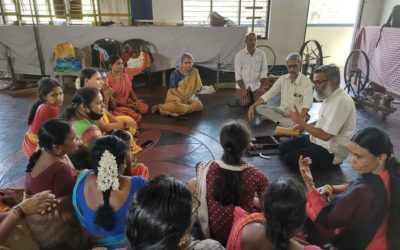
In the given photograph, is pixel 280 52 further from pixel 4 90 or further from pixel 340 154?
pixel 4 90

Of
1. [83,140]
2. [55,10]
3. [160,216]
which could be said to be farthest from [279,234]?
[55,10]

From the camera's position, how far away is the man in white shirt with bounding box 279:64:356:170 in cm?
256

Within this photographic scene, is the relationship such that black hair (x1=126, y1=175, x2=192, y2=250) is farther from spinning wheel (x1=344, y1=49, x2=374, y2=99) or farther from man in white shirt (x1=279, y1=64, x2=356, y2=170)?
spinning wheel (x1=344, y1=49, x2=374, y2=99)

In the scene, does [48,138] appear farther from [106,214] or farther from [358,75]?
[358,75]

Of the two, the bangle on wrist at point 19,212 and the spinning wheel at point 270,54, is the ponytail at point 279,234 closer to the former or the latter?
the bangle on wrist at point 19,212

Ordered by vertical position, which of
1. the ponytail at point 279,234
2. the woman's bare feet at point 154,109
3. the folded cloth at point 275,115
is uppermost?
the ponytail at point 279,234

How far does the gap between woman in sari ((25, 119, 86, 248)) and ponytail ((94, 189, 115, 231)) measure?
305 millimetres

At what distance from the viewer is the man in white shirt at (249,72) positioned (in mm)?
5059

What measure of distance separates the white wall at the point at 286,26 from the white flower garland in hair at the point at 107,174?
6.62 metres

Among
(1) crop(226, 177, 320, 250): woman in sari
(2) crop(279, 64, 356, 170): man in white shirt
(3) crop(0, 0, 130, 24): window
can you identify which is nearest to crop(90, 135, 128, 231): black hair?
(1) crop(226, 177, 320, 250): woman in sari

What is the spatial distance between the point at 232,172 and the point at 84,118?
142 cm

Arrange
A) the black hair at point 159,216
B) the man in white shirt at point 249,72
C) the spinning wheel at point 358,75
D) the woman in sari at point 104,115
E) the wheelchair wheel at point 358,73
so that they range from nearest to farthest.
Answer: the black hair at point 159,216 → the woman in sari at point 104,115 → the man in white shirt at point 249,72 → the spinning wheel at point 358,75 → the wheelchair wheel at point 358,73

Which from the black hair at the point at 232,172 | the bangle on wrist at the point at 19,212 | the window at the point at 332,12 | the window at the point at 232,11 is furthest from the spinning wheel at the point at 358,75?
the bangle on wrist at the point at 19,212

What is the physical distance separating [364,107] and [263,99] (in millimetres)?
2341
